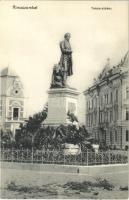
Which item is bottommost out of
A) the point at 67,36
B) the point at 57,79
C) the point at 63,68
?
the point at 57,79

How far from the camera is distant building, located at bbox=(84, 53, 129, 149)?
18344mm

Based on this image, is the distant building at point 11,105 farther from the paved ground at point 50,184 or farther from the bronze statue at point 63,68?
the paved ground at point 50,184

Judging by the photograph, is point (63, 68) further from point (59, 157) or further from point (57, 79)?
point (59, 157)

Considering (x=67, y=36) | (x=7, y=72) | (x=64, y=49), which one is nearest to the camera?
(x=67, y=36)

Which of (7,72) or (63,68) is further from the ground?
(63,68)

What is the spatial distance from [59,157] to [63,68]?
9.60 ft

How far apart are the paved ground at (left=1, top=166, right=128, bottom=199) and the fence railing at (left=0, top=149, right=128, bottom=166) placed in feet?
1.69

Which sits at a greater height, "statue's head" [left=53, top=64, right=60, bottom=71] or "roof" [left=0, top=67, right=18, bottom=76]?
"statue's head" [left=53, top=64, right=60, bottom=71]

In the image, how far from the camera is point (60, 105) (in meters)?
14.3

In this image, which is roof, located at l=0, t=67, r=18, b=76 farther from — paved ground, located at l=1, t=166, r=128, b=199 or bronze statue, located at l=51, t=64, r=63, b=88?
paved ground, located at l=1, t=166, r=128, b=199

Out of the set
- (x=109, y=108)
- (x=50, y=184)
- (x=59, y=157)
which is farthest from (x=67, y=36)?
(x=109, y=108)

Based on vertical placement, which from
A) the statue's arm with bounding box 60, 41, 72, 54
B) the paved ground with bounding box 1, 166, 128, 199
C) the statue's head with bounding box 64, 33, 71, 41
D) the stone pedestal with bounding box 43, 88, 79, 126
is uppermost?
the statue's head with bounding box 64, 33, 71, 41

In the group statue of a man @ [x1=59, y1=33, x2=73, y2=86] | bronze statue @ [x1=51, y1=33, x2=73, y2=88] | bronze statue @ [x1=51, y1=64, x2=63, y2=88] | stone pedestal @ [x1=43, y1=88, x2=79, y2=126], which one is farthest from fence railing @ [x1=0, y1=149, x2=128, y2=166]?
statue of a man @ [x1=59, y1=33, x2=73, y2=86]

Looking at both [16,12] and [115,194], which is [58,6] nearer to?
[16,12]
